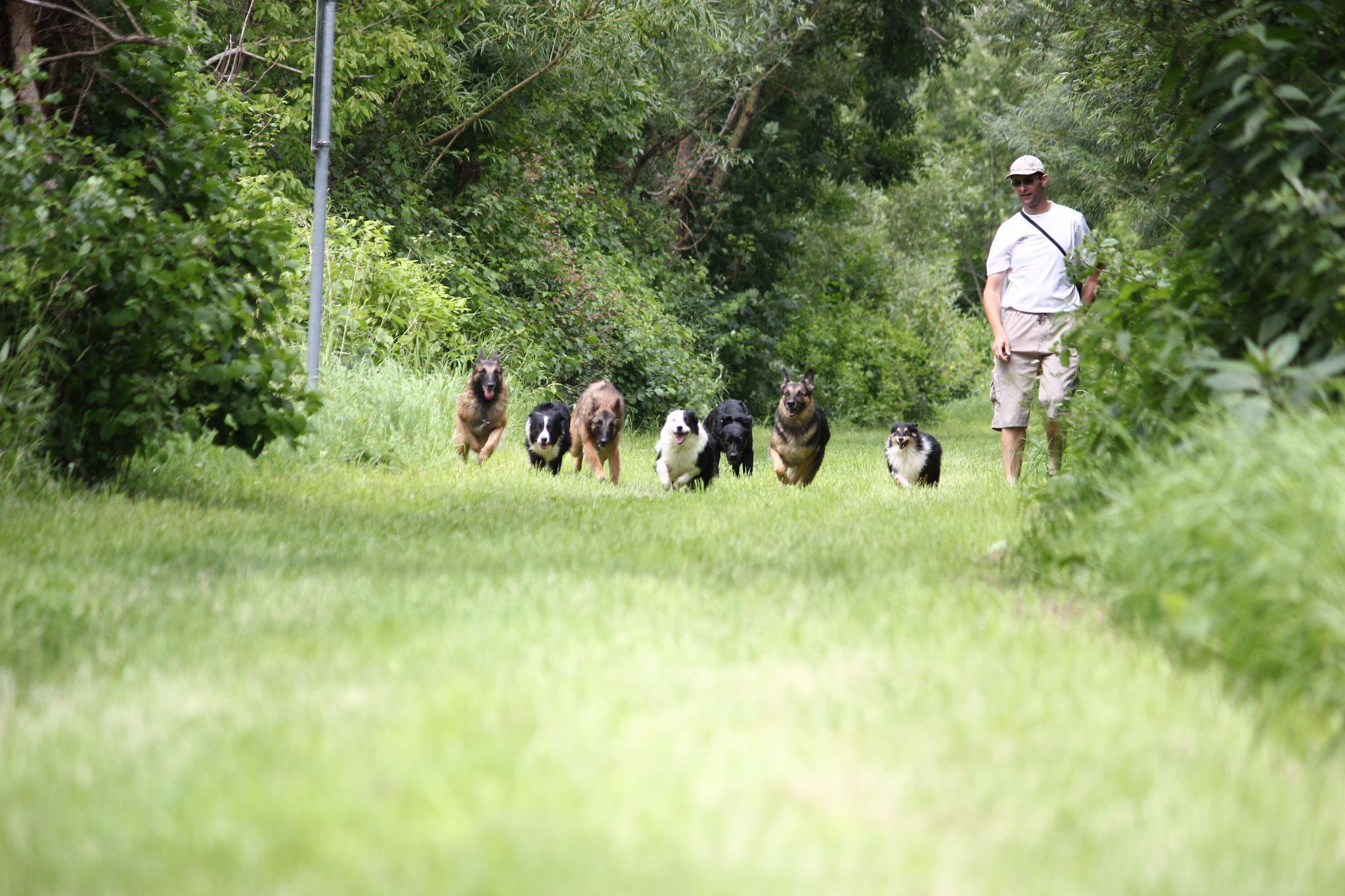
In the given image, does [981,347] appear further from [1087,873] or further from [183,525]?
[1087,873]

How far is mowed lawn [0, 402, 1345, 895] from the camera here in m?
2.82

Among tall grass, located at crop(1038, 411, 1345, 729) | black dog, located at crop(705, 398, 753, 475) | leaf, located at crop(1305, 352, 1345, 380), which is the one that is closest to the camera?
tall grass, located at crop(1038, 411, 1345, 729)

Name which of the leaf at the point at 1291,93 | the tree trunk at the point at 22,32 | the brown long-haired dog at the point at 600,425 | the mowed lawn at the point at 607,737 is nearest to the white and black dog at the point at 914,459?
the brown long-haired dog at the point at 600,425

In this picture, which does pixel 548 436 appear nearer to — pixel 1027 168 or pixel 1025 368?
pixel 1025 368

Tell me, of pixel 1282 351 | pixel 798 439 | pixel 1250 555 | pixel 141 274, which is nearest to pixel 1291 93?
pixel 1282 351

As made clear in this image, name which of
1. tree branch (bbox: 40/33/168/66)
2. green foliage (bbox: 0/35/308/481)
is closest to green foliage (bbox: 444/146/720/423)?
green foliage (bbox: 0/35/308/481)

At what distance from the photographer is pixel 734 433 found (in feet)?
45.0

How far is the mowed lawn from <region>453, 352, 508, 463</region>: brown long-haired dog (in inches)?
263

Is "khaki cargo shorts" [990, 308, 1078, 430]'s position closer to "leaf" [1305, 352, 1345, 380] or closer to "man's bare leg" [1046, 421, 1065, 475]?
"man's bare leg" [1046, 421, 1065, 475]

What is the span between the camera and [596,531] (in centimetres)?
791

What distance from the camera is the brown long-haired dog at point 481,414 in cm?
1316

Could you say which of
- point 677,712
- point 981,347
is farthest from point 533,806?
point 981,347

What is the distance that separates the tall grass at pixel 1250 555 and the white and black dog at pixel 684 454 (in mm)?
6793

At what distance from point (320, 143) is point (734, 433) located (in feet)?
16.2
